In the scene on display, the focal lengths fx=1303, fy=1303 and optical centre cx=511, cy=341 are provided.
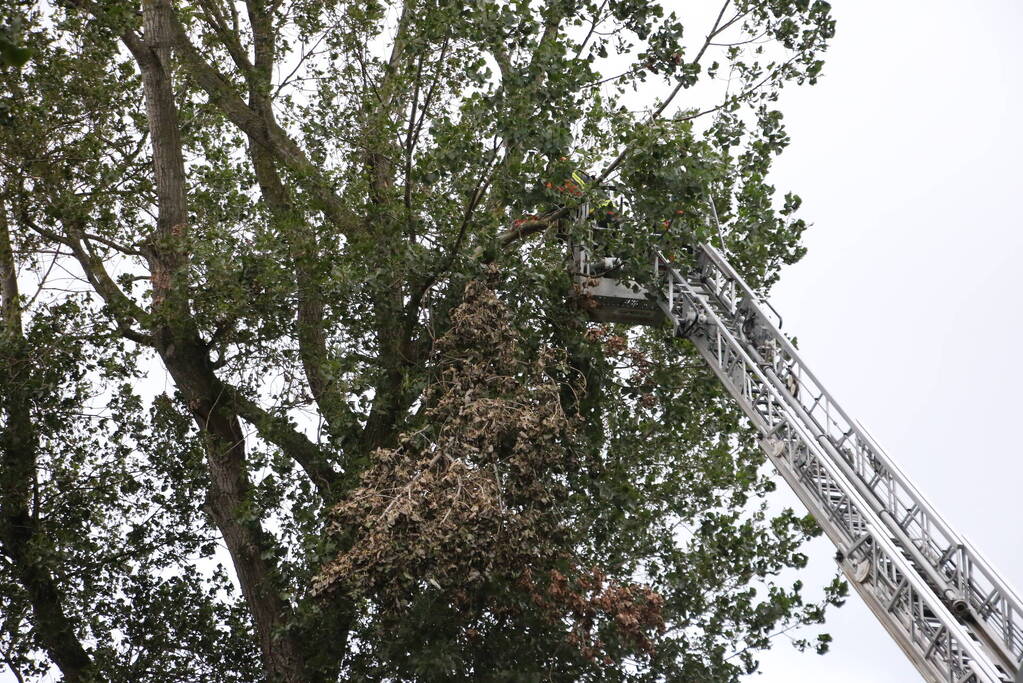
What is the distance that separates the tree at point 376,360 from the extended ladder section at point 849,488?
50 cm

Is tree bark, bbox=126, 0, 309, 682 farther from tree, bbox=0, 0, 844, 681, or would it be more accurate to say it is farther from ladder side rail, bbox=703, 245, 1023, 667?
ladder side rail, bbox=703, 245, 1023, 667

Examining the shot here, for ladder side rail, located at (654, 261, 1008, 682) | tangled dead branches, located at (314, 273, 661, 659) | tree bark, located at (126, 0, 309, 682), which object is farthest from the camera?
tree bark, located at (126, 0, 309, 682)

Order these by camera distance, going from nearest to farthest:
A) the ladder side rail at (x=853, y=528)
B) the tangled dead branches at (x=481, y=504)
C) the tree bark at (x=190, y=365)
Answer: the ladder side rail at (x=853, y=528)
the tangled dead branches at (x=481, y=504)
the tree bark at (x=190, y=365)

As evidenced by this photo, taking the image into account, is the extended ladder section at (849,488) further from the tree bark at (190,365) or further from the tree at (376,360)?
the tree bark at (190,365)

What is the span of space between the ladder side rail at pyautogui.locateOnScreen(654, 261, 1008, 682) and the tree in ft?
3.54

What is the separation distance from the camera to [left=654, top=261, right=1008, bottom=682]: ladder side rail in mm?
7773

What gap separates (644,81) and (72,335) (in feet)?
19.6

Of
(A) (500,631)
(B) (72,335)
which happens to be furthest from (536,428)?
(B) (72,335)

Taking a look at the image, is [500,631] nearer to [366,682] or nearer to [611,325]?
[366,682]

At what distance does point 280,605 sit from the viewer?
12.2m

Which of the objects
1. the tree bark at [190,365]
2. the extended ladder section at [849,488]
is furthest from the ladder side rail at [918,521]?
the tree bark at [190,365]

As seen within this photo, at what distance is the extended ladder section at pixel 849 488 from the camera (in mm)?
8000

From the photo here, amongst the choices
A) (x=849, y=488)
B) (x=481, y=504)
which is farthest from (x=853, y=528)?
(x=481, y=504)

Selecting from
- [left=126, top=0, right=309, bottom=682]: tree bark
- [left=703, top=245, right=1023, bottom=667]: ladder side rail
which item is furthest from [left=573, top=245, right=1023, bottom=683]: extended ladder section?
[left=126, top=0, right=309, bottom=682]: tree bark
